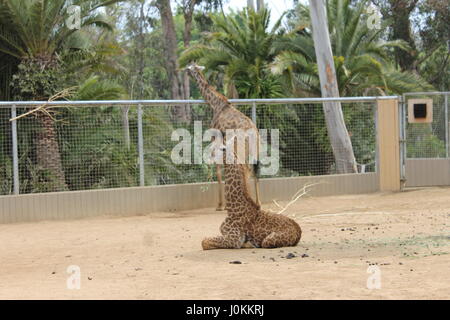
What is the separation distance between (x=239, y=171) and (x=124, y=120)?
526 cm

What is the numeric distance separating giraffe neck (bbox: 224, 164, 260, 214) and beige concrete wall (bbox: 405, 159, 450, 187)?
852 centimetres

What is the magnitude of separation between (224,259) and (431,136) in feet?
34.0

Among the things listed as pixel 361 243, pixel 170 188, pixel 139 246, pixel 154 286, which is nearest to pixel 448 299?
pixel 154 286

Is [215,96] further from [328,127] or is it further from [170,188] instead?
[328,127]

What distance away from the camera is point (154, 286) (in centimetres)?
703

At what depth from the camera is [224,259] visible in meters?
8.51

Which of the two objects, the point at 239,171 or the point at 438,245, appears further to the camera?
the point at 239,171

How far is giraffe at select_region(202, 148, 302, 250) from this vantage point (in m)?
9.19

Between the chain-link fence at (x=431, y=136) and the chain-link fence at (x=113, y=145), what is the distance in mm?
2505

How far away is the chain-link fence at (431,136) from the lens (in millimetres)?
17531

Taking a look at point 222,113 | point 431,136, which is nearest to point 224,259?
point 222,113
